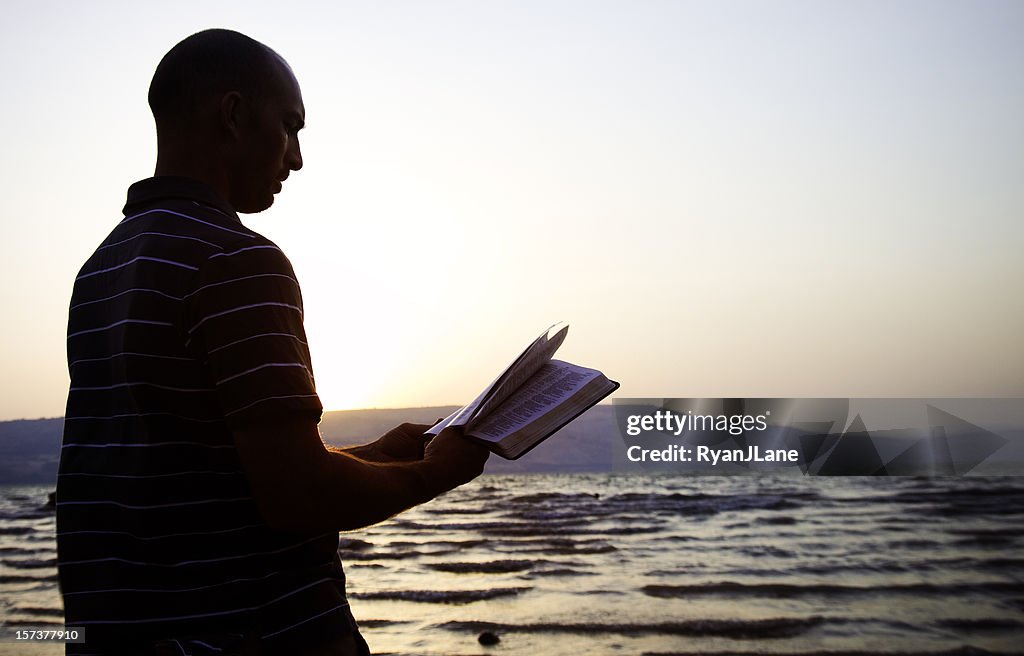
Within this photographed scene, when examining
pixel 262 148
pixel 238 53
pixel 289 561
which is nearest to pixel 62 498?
pixel 289 561

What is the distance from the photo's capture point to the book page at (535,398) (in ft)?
5.82

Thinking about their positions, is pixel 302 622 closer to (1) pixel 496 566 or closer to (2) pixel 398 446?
(2) pixel 398 446

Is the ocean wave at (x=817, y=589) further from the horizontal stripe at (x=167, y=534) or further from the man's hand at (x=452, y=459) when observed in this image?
the horizontal stripe at (x=167, y=534)

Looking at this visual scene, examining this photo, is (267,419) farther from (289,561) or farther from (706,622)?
(706,622)

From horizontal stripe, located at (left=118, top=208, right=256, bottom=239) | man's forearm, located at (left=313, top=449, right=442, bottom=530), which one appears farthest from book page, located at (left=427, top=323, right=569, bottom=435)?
horizontal stripe, located at (left=118, top=208, right=256, bottom=239)

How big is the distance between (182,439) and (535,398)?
0.80 m

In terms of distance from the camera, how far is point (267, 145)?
5.54 ft

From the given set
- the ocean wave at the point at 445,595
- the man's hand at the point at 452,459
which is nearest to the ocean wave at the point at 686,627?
the ocean wave at the point at 445,595

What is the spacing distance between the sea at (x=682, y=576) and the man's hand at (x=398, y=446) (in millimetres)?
6365

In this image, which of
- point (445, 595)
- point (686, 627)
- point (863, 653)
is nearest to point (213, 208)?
point (863, 653)

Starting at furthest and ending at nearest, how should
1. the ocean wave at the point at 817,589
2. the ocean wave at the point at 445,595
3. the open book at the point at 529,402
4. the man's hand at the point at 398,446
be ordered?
the ocean wave at the point at 445,595
the ocean wave at the point at 817,589
the man's hand at the point at 398,446
the open book at the point at 529,402

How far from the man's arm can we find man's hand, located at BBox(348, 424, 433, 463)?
18.0 inches

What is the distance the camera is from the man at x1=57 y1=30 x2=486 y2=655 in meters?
1.33

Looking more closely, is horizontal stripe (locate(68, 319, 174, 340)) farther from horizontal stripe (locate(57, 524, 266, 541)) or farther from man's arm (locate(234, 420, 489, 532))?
horizontal stripe (locate(57, 524, 266, 541))
